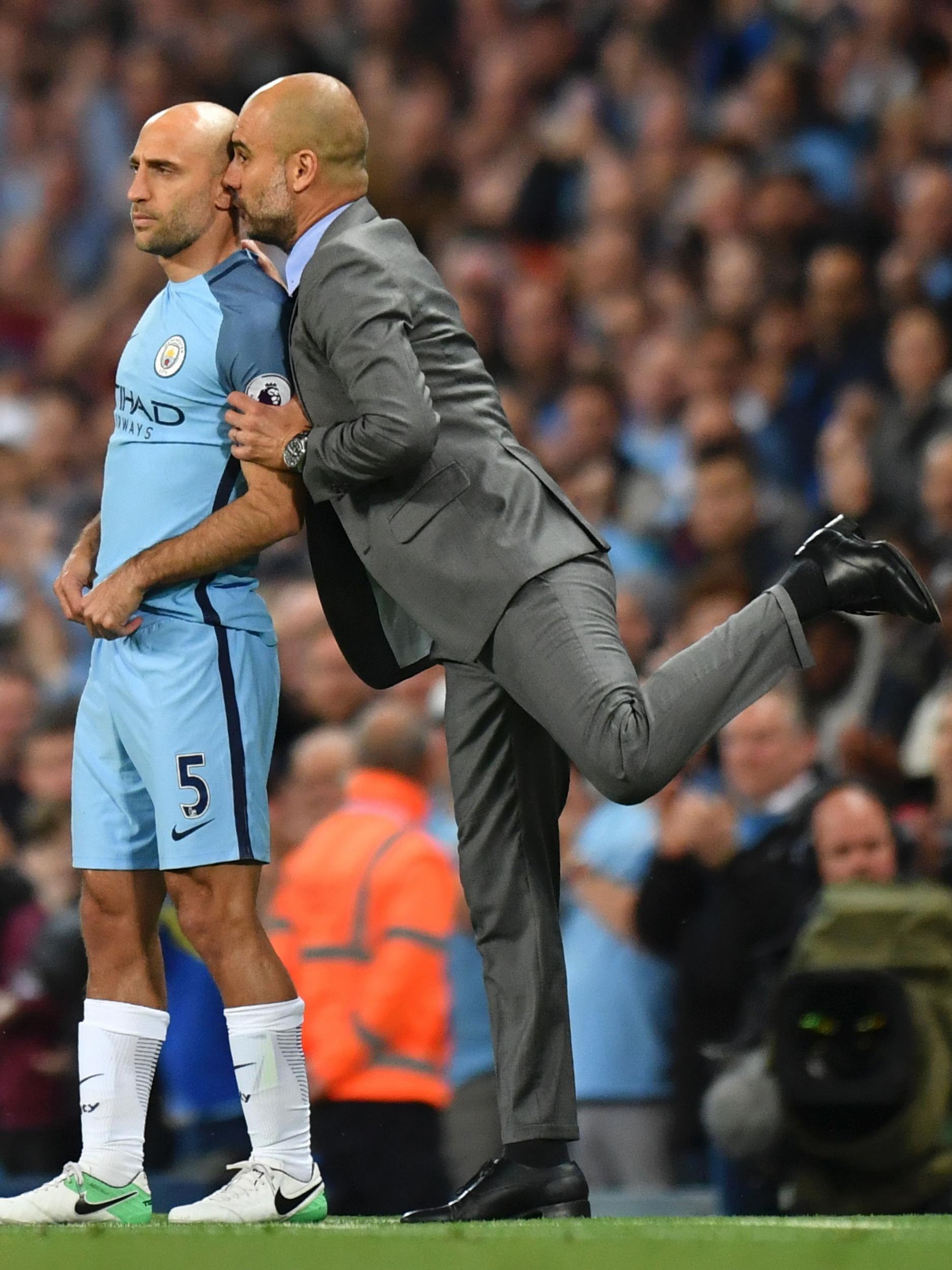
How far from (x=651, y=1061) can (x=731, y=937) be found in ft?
1.18

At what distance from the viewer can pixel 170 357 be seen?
2820 millimetres

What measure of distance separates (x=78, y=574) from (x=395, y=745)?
190 centimetres

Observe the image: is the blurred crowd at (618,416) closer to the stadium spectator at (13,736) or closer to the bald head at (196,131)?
the stadium spectator at (13,736)

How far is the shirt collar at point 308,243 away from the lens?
2775mm

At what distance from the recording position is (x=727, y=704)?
2.67 m

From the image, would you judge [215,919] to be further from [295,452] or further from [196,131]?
[196,131]

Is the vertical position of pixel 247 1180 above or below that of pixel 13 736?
below

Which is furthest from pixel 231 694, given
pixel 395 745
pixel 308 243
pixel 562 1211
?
pixel 395 745

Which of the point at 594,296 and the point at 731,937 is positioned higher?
the point at 594,296

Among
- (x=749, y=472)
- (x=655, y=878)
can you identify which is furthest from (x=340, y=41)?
(x=655, y=878)

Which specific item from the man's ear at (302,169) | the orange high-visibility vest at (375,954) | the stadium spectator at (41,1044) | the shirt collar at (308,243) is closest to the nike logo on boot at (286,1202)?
the shirt collar at (308,243)

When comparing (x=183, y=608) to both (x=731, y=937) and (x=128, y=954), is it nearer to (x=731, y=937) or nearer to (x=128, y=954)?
(x=128, y=954)

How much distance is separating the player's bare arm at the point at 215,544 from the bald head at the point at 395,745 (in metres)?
1.94

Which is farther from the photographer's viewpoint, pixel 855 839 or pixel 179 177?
pixel 855 839
